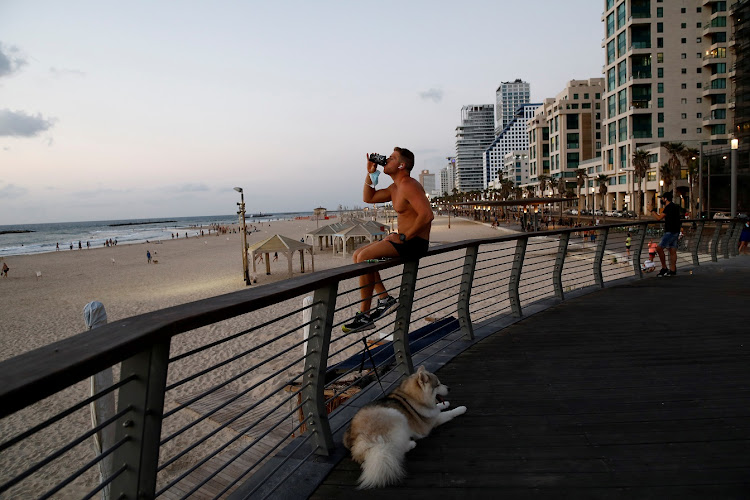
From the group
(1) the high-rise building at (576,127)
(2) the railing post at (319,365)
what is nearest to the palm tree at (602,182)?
(1) the high-rise building at (576,127)

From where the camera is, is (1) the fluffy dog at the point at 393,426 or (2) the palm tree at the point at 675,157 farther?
(2) the palm tree at the point at 675,157

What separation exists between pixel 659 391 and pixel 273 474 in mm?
2762

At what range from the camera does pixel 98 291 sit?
23062 mm

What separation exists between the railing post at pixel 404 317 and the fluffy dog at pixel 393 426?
0.63 metres

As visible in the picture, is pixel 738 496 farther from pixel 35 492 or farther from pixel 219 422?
pixel 35 492

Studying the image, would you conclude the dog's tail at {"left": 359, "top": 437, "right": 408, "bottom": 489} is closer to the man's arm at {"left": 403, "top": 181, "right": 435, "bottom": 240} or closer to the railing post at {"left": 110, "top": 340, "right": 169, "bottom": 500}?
the railing post at {"left": 110, "top": 340, "right": 169, "bottom": 500}

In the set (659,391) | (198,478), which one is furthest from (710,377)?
(198,478)

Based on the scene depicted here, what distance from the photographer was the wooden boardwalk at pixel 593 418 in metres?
2.31

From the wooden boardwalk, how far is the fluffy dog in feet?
0.21

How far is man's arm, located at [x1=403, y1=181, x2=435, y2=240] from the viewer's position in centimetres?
392

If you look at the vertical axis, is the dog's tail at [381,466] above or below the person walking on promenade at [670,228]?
below

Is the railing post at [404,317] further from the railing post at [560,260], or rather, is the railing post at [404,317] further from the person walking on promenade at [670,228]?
the person walking on promenade at [670,228]

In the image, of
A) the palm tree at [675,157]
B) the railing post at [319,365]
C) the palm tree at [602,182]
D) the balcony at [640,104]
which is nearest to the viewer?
the railing post at [319,365]

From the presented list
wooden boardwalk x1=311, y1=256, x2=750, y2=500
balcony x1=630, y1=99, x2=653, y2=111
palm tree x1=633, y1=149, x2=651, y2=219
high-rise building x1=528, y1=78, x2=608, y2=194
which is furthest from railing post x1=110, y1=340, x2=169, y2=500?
high-rise building x1=528, y1=78, x2=608, y2=194
